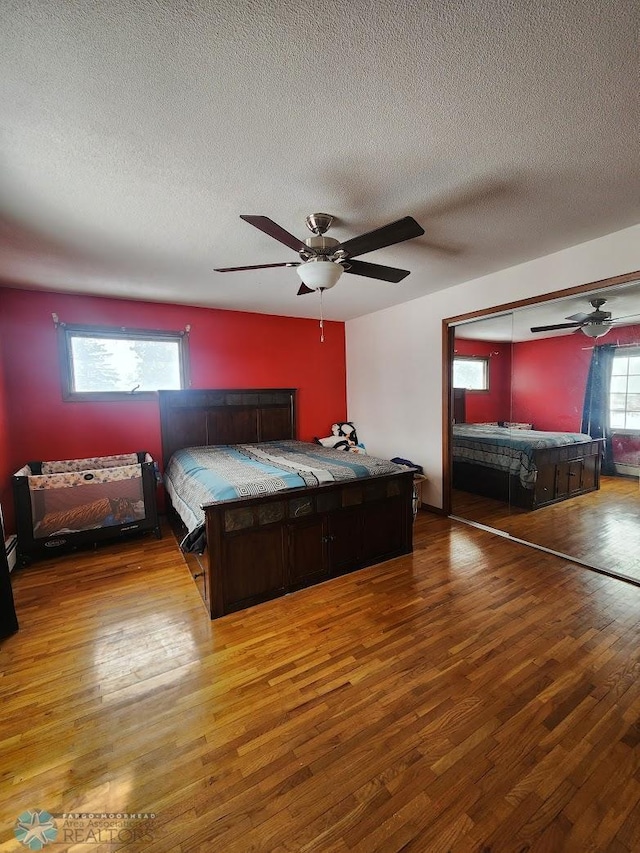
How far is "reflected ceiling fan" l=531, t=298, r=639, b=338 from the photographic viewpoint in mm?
2979

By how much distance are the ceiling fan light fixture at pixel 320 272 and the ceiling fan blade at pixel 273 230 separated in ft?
0.35

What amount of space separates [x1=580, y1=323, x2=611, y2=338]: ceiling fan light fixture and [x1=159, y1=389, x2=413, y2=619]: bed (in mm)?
2098

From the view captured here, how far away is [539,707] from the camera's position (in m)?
1.61

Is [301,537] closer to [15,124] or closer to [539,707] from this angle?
[539,707]

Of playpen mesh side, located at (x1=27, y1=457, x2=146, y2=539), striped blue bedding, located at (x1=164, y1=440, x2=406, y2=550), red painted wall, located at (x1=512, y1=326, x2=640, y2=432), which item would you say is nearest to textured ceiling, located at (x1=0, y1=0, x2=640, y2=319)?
red painted wall, located at (x1=512, y1=326, x2=640, y2=432)

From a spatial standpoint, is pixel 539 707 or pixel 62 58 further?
pixel 539 707

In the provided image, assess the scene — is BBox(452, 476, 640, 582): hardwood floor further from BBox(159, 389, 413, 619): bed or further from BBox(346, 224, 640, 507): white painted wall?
BBox(159, 389, 413, 619): bed

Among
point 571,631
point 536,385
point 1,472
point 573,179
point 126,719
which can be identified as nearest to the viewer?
point 126,719

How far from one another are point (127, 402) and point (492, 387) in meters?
4.42

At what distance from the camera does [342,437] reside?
206 inches

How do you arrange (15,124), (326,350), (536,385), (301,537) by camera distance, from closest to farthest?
(15,124), (301,537), (536,385), (326,350)

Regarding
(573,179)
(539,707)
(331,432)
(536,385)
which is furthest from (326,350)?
(539,707)

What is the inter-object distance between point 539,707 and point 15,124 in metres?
3.37

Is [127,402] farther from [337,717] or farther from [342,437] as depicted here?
[337,717]
